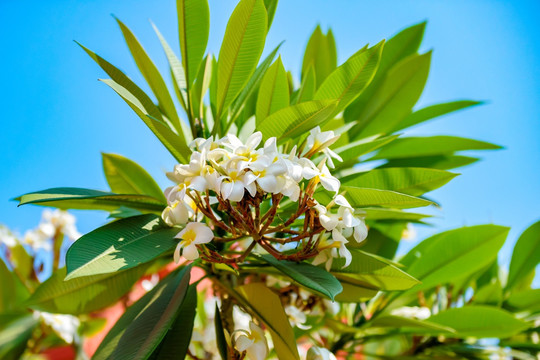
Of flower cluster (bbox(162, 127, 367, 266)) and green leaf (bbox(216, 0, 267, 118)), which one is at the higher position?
green leaf (bbox(216, 0, 267, 118))

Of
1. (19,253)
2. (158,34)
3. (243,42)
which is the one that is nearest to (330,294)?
(243,42)

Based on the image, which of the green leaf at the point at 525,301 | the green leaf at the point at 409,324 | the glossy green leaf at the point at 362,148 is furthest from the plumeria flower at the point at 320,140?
the green leaf at the point at 525,301

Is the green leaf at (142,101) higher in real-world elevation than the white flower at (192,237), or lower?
higher

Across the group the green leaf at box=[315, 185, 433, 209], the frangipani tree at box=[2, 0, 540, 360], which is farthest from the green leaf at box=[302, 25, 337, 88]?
the green leaf at box=[315, 185, 433, 209]

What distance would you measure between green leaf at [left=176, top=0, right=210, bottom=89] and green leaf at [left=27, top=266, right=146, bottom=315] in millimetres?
478

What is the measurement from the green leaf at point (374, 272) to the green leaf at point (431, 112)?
0.56 meters

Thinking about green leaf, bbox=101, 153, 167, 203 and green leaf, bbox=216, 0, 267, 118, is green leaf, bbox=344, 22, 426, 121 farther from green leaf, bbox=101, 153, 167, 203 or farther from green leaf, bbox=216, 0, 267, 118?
green leaf, bbox=101, 153, 167, 203

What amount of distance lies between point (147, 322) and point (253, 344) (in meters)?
0.21

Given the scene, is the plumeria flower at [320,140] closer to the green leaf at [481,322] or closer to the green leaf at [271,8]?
the green leaf at [271,8]

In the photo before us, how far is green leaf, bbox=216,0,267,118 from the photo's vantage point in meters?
0.86

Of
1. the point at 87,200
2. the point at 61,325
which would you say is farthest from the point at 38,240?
the point at 87,200

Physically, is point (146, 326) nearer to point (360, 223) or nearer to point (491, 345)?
point (360, 223)

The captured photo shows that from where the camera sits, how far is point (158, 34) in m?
1.14

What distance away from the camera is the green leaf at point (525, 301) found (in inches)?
51.6
